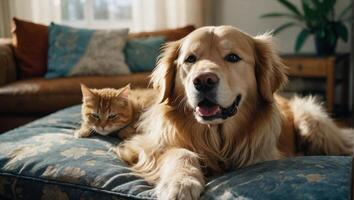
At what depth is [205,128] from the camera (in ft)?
5.20

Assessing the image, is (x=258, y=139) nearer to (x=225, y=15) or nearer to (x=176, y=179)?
(x=176, y=179)

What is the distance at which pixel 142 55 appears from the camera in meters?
3.64

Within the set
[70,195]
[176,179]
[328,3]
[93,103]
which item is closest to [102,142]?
[93,103]

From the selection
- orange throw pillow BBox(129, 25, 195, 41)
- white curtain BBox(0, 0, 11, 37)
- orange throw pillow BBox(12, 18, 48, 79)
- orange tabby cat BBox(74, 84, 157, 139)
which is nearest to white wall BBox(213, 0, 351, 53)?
orange throw pillow BBox(129, 25, 195, 41)

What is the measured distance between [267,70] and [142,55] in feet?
7.06

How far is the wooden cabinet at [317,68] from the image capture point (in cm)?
364

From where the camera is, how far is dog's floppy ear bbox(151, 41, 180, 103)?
1.64 metres

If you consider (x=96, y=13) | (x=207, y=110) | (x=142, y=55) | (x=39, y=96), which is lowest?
(x=39, y=96)

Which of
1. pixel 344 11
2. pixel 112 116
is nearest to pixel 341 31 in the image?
pixel 344 11

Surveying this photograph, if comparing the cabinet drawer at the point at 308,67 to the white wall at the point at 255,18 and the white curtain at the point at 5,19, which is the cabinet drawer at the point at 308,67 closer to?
the white wall at the point at 255,18

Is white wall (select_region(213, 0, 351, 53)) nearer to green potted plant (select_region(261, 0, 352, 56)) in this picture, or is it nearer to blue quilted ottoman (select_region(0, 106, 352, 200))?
green potted plant (select_region(261, 0, 352, 56))

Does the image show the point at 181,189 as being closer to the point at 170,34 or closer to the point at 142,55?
the point at 142,55

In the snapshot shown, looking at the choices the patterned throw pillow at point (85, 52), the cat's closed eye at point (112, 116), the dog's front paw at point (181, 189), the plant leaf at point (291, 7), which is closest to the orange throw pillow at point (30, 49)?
the patterned throw pillow at point (85, 52)

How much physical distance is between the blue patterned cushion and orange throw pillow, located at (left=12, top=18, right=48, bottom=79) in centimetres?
73
